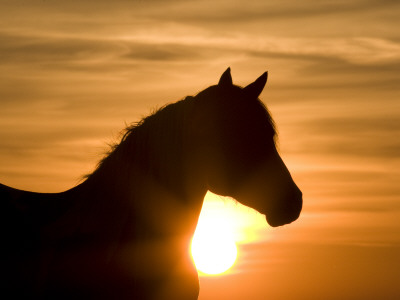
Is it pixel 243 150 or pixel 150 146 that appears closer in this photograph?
pixel 150 146

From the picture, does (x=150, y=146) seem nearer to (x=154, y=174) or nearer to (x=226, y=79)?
(x=154, y=174)

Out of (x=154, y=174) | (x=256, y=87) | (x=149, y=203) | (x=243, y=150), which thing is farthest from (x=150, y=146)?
(x=256, y=87)

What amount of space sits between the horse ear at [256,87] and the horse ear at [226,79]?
0.48 feet

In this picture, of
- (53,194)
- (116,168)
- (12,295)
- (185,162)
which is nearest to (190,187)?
(185,162)

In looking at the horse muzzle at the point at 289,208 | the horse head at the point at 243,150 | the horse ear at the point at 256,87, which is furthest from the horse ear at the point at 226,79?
the horse muzzle at the point at 289,208

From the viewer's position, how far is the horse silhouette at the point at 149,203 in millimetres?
5582

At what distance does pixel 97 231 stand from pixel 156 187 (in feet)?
1.83

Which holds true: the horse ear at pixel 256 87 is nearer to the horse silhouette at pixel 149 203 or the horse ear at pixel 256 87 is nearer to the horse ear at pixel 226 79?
the horse silhouette at pixel 149 203

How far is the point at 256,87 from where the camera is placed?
607 cm

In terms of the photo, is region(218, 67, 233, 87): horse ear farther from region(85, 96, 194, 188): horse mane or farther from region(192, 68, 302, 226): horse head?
region(85, 96, 194, 188): horse mane

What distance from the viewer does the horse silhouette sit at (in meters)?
5.58

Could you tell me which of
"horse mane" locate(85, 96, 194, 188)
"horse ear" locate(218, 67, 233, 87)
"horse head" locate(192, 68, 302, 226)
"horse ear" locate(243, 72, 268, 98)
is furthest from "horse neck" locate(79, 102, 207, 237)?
"horse ear" locate(243, 72, 268, 98)

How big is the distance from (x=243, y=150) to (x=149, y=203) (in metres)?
0.87

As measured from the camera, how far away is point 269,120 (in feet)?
20.1
